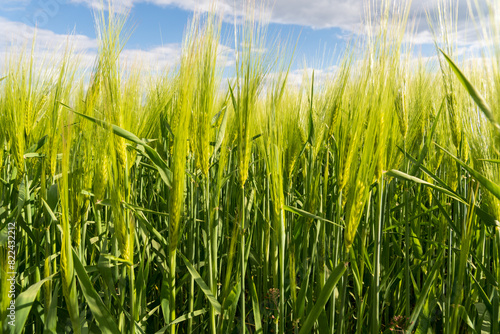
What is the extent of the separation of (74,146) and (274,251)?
33.9 inches

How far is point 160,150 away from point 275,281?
0.84 meters

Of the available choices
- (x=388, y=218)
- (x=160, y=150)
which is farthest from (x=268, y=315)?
(x=160, y=150)

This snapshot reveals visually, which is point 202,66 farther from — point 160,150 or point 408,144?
point 408,144

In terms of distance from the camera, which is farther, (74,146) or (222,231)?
(222,231)

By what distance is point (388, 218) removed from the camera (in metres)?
1.65

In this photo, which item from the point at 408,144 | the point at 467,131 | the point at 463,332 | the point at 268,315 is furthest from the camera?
the point at 463,332

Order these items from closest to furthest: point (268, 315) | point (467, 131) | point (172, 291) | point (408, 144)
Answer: point (172, 291) < point (467, 131) < point (268, 315) < point (408, 144)

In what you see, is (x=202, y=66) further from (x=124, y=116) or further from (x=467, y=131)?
(x=467, y=131)

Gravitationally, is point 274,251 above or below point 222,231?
above

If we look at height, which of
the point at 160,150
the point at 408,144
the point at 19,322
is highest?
the point at 408,144

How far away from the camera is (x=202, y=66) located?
1127mm

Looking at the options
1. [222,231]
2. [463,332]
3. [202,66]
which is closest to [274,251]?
[222,231]

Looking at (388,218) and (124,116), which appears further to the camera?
(388,218)

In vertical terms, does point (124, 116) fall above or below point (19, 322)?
above
